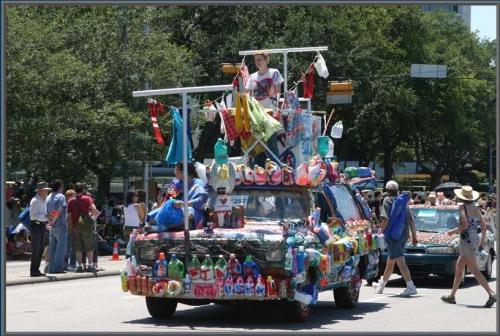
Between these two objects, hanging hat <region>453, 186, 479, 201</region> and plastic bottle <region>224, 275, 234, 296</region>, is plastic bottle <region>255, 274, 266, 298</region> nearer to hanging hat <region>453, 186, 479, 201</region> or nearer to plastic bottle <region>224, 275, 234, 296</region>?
plastic bottle <region>224, 275, 234, 296</region>

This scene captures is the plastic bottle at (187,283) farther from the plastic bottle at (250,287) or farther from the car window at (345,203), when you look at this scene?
the car window at (345,203)

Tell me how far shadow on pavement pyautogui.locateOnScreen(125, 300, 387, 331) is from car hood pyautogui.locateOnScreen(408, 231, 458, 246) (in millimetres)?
3701

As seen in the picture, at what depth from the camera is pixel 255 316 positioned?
45.2ft

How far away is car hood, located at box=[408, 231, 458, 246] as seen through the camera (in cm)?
1923

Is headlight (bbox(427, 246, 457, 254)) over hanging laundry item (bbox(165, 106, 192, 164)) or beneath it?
beneath

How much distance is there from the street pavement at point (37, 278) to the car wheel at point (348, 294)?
21.5ft

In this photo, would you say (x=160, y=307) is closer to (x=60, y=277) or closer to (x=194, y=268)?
(x=194, y=268)

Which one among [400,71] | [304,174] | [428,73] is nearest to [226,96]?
[304,174]

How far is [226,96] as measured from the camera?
1532 centimetres

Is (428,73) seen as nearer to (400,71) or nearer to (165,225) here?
(400,71)

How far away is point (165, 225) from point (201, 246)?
29.5 inches

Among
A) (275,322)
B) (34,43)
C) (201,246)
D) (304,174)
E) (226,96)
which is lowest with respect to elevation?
(275,322)

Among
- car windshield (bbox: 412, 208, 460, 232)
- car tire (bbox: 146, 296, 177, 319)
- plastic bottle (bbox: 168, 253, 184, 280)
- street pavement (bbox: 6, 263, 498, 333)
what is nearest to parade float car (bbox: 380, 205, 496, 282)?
car windshield (bbox: 412, 208, 460, 232)

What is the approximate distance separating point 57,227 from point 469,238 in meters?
8.83
